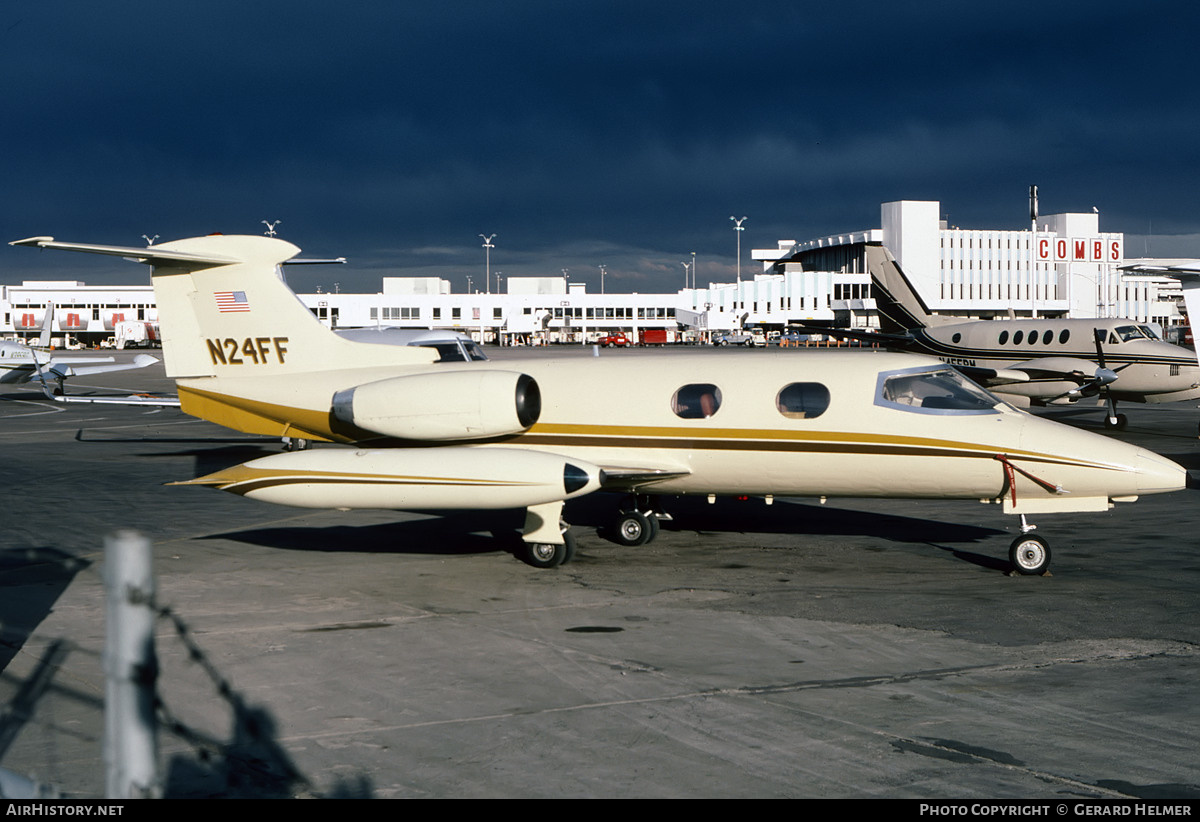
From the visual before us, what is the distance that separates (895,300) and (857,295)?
4113 inches

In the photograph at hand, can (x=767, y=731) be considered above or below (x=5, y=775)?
below

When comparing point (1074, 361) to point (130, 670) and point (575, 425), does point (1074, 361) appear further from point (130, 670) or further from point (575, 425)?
point (130, 670)

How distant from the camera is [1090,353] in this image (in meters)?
32.6

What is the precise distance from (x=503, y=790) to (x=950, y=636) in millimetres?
5123

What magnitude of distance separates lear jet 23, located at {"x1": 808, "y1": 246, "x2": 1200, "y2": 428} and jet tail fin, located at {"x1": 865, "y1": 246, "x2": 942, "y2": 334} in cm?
403

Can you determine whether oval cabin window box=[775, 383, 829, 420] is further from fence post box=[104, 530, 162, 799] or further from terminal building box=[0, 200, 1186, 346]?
terminal building box=[0, 200, 1186, 346]

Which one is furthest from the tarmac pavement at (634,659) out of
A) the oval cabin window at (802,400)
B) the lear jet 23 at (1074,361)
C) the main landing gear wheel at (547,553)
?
the lear jet 23 at (1074,361)

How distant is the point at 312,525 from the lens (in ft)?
53.7

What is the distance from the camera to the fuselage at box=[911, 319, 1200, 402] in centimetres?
3090

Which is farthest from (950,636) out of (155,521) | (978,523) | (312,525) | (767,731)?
(155,521)

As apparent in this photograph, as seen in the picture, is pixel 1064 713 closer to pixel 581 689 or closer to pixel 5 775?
pixel 581 689

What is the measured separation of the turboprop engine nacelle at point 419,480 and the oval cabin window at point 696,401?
5.01ft

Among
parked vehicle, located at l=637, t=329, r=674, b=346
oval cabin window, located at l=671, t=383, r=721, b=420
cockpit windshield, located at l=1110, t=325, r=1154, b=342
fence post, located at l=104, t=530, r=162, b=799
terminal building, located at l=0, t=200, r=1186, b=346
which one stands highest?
terminal building, located at l=0, t=200, r=1186, b=346

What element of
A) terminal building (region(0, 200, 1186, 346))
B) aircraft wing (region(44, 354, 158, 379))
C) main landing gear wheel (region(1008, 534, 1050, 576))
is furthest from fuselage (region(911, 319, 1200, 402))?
terminal building (region(0, 200, 1186, 346))
